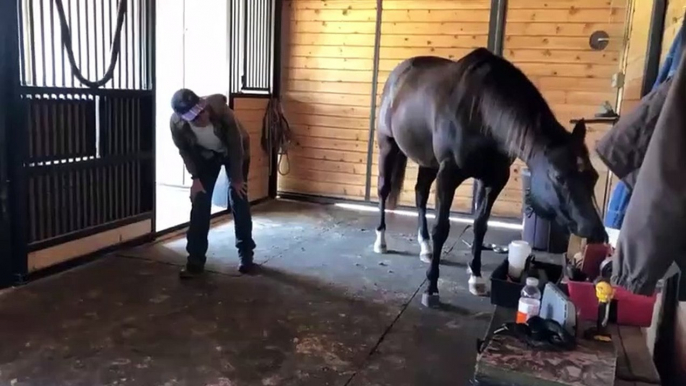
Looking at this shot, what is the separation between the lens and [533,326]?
5.98ft

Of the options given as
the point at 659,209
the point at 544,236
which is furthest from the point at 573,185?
the point at 544,236

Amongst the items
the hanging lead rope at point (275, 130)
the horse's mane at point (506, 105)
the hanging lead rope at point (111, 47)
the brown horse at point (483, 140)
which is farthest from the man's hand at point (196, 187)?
the hanging lead rope at point (275, 130)

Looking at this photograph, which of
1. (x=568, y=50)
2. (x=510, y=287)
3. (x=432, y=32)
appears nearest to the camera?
(x=510, y=287)

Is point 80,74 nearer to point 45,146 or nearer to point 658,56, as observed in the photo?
point 45,146

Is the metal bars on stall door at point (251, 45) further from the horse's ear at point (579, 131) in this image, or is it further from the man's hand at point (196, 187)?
the horse's ear at point (579, 131)

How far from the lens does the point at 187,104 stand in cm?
343

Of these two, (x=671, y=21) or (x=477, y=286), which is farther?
(x=477, y=286)

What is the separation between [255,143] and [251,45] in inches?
39.3

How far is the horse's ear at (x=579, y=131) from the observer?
276 centimetres

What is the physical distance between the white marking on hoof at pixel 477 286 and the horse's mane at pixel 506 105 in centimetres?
91

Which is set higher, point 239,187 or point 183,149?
point 183,149

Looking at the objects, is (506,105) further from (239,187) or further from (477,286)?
(239,187)

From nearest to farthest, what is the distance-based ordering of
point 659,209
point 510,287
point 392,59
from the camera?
point 659,209 < point 510,287 < point 392,59

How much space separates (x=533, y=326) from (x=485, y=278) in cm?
211
